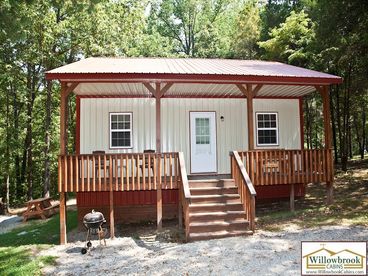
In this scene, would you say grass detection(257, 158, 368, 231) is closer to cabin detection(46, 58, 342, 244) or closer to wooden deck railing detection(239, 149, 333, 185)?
cabin detection(46, 58, 342, 244)

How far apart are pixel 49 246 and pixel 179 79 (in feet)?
17.9

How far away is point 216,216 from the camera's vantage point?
879 cm

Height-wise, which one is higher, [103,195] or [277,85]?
[277,85]

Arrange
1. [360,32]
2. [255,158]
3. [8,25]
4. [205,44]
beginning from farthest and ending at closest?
[205,44] < [360,32] < [255,158] < [8,25]

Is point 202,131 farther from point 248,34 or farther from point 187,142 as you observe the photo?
point 248,34

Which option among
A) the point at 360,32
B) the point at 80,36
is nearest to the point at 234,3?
the point at 80,36

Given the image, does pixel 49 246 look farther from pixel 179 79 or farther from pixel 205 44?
pixel 205 44

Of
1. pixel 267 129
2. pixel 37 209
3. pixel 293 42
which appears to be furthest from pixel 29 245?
pixel 293 42

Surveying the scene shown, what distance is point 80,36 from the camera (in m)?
18.6

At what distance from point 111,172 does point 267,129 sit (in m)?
5.85

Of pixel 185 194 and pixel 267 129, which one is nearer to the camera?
pixel 185 194

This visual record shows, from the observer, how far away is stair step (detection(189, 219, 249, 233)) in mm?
8461

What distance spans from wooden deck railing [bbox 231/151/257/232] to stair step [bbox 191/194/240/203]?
186mm

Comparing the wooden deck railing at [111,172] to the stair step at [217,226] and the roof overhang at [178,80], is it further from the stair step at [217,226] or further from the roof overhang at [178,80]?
the roof overhang at [178,80]
